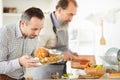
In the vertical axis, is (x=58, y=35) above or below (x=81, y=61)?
above

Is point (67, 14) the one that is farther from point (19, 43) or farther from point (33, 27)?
point (19, 43)

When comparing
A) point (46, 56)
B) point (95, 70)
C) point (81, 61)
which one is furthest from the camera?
point (81, 61)

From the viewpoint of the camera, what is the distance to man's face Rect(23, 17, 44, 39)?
179 cm

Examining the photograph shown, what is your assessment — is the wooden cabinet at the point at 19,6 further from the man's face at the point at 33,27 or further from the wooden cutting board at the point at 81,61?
the wooden cutting board at the point at 81,61

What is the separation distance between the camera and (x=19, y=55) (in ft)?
5.93

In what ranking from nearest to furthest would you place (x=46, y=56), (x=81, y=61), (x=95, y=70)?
(x=46, y=56)
(x=95, y=70)
(x=81, y=61)

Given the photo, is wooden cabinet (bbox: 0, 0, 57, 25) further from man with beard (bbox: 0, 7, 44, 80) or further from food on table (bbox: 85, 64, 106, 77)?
food on table (bbox: 85, 64, 106, 77)

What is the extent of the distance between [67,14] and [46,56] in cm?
35

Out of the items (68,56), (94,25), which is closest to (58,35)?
(68,56)

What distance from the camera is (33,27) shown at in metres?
1.80

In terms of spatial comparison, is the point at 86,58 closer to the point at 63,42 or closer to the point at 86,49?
the point at 86,49

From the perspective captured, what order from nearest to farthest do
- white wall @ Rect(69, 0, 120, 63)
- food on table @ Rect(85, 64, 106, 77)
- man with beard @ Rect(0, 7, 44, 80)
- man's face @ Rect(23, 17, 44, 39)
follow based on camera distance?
man with beard @ Rect(0, 7, 44, 80) < man's face @ Rect(23, 17, 44, 39) < food on table @ Rect(85, 64, 106, 77) < white wall @ Rect(69, 0, 120, 63)

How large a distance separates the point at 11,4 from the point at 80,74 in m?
0.63

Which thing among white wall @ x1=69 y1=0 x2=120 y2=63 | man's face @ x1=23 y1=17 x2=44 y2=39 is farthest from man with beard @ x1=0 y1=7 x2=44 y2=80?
white wall @ x1=69 y1=0 x2=120 y2=63
